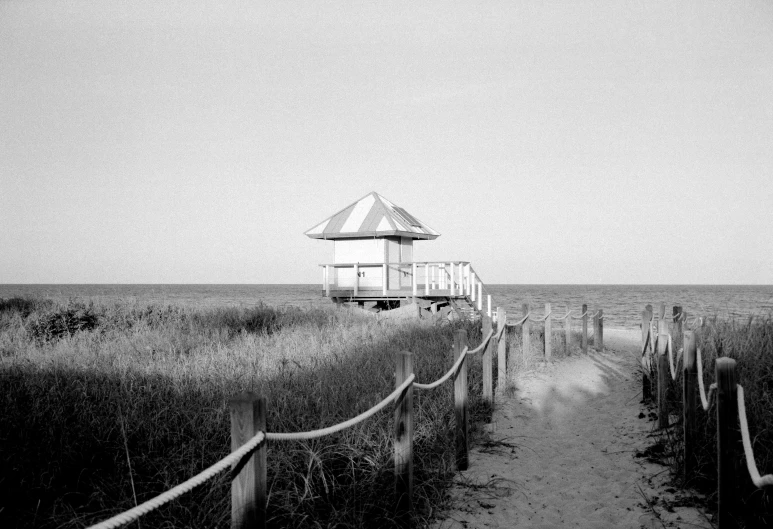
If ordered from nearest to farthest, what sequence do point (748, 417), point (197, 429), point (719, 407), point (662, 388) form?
point (719, 407), point (748, 417), point (197, 429), point (662, 388)

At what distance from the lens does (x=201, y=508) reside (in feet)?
11.8

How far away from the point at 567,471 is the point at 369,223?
63.7 ft

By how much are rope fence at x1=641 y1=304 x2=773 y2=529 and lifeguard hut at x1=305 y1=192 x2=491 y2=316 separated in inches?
544

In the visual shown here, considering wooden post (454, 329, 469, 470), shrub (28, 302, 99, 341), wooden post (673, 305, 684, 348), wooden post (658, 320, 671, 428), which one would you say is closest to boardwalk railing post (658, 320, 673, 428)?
wooden post (658, 320, 671, 428)

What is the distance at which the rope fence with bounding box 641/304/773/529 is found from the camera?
313 centimetres

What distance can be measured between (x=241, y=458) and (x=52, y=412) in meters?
4.20

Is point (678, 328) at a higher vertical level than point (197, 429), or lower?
higher

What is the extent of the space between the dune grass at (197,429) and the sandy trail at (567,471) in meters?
0.43

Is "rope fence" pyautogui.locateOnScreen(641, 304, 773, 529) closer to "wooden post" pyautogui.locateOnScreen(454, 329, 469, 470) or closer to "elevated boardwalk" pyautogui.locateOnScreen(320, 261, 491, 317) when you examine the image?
"wooden post" pyautogui.locateOnScreen(454, 329, 469, 470)

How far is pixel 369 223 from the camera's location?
80.4 ft

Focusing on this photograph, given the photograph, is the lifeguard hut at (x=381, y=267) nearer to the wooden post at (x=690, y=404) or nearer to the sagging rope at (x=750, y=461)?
the wooden post at (x=690, y=404)

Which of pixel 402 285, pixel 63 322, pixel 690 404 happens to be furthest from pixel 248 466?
pixel 402 285

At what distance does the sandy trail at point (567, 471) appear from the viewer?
4.60m

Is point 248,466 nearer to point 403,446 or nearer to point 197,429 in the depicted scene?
point 403,446
